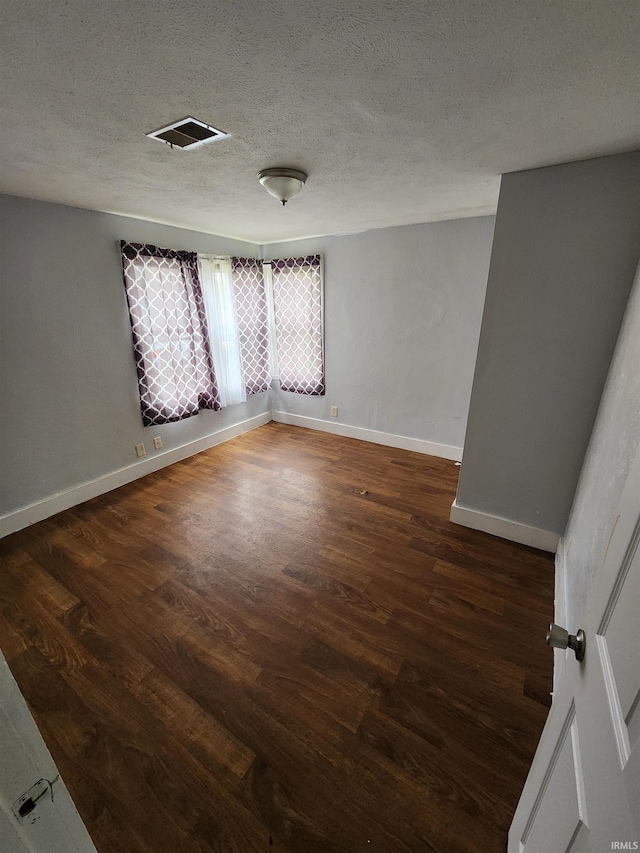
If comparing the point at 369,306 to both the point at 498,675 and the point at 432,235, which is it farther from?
the point at 498,675

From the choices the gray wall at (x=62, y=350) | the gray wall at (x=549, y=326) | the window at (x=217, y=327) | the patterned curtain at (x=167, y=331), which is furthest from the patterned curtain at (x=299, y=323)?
the gray wall at (x=549, y=326)

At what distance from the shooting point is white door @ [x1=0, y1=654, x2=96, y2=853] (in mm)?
432

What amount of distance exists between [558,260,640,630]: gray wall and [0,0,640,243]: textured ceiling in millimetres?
859

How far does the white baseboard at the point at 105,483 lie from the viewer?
2.38 m

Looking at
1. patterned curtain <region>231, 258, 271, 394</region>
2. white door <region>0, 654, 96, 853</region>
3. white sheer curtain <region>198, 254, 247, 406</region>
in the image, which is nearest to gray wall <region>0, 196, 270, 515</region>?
white sheer curtain <region>198, 254, 247, 406</region>

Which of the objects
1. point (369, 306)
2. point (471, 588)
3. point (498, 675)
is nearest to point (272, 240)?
point (369, 306)

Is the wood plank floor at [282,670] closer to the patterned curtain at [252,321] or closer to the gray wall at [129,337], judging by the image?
the gray wall at [129,337]

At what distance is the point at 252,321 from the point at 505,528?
3.17 metres

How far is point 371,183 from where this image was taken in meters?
1.92

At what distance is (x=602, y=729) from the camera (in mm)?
535

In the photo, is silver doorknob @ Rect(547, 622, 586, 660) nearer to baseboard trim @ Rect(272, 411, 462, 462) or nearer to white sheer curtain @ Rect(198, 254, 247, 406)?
baseboard trim @ Rect(272, 411, 462, 462)

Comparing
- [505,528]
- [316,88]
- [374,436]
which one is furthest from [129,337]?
[505,528]

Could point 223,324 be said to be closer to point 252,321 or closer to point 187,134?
point 252,321

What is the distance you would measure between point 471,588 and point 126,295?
3182mm
